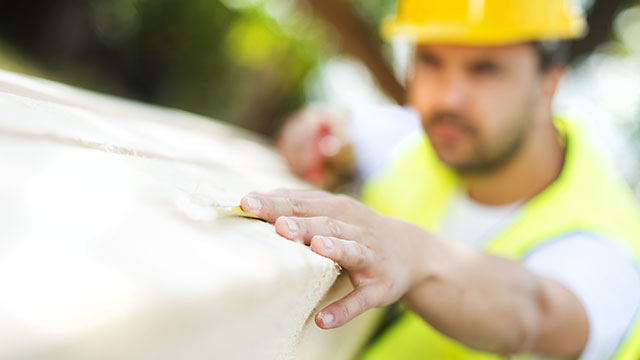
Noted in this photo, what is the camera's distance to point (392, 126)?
82.8 inches

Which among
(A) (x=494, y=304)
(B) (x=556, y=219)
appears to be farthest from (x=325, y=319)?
(B) (x=556, y=219)

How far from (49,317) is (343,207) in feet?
1.66

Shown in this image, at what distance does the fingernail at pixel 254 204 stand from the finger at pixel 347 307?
0.52 ft

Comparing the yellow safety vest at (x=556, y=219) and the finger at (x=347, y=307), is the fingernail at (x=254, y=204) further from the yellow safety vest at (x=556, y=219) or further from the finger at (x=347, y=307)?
the yellow safety vest at (x=556, y=219)

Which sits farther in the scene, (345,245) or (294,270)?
(345,245)

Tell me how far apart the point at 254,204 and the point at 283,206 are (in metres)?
0.05

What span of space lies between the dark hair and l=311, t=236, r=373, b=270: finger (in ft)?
3.53

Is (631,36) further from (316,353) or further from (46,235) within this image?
(46,235)

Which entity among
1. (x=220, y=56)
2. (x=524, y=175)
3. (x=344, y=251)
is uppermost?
(x=344, y=251)

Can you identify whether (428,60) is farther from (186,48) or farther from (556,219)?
(186,48)

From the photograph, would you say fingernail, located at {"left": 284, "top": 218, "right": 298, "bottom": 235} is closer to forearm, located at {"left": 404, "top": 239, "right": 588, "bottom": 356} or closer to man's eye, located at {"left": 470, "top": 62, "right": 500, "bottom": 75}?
forearm, located at {"left": 404, "top": 239, "right": 588, "bottom": 356}

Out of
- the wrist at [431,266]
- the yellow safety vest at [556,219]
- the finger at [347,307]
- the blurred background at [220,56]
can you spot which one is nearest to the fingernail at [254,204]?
the finger at [347,307]

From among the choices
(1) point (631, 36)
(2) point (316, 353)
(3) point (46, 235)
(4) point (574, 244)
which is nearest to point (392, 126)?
(4) point (574, 244)

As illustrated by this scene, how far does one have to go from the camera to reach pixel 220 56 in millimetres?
6320
